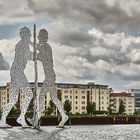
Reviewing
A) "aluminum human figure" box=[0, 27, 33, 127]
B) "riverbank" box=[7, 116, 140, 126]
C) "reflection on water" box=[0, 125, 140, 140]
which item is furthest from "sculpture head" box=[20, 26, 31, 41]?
"riverbank" box=[7, 116, 140, 126]

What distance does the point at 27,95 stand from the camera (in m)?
70.9

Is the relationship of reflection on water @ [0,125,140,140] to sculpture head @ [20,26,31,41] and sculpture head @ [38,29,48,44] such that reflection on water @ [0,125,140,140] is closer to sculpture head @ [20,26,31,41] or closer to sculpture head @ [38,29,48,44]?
sculpture head @ [38,29,48,44]

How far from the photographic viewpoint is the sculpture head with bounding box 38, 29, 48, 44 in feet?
232

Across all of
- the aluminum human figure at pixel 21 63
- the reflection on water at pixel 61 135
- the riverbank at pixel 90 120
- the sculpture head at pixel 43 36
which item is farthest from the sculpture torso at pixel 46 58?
the riverbank at pixel 90 120

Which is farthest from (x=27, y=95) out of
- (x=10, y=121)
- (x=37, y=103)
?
(x=10, y=121)

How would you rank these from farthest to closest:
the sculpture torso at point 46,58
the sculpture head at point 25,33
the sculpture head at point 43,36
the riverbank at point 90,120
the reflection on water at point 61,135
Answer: the riverbank at point 90,120 → the sculpture torso at point 46,58 → the sculpture head at point 43,36 → the sculpture head at point 25,33 → the reflection on water at point 61,135

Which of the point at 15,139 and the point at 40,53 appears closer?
the point at 15,139

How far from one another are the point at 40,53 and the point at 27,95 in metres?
5.17

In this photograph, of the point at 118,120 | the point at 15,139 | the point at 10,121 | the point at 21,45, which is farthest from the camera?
the point at 118,120

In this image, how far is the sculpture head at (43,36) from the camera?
70688 millimetres

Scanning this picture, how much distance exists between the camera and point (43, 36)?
7081 cm

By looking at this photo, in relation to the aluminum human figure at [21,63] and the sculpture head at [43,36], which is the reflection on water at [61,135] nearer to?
the aluminum human figure at [21,63]

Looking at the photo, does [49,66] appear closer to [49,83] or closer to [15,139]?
[49,83]

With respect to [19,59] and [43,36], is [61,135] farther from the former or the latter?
[43,36]
